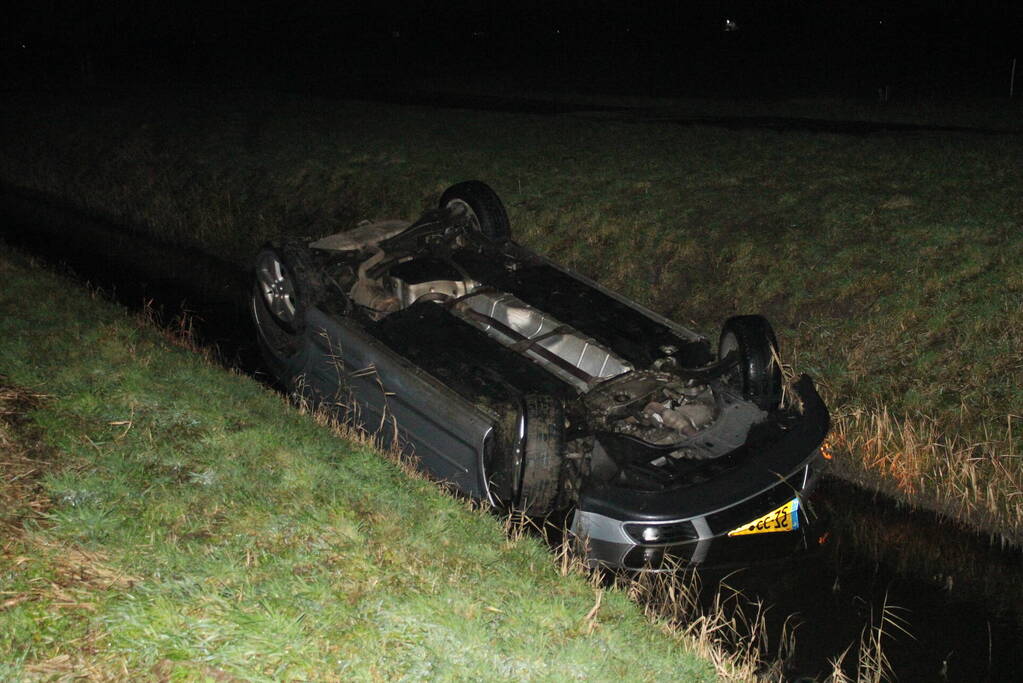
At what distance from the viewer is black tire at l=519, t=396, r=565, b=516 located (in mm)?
5203

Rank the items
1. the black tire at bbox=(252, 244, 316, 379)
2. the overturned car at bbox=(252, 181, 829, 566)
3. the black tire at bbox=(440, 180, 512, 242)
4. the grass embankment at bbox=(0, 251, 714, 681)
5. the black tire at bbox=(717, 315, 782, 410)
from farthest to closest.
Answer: the black tire at bbox=(440, 180, 512, 242)
the black tire at bbox=(252, 244, 316, 379)
the black tire at bbox=(717, 315, 782, 410)
the overturned car at bbox=(252, 181, 829, 566)
the grass embankment at bbox=(0, 251, 714, 681)

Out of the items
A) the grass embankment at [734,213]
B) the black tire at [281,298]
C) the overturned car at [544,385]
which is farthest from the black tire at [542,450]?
the grass embankment at [734,213]

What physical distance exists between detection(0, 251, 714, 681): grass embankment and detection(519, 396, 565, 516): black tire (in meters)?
0.30

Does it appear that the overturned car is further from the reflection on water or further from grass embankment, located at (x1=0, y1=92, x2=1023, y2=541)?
grass embankment, located at (x1=0, y1=92, x2=1023, y2=541)

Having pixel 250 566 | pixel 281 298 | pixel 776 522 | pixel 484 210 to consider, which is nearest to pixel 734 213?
pixel 484 210

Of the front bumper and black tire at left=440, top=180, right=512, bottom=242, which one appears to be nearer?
the front bumper

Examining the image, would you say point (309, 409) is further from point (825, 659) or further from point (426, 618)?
point (825, 659)

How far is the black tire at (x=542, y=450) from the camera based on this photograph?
520cm

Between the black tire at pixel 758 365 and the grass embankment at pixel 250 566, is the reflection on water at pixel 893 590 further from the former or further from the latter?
the grass embankment at pixel 250 566

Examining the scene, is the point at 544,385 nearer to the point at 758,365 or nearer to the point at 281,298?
the point at 758,365

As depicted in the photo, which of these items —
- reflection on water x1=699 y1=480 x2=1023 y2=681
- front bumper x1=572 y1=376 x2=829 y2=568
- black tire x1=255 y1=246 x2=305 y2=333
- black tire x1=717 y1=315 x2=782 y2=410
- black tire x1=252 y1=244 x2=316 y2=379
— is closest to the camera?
reflection on water x1=699 y1=480 x2=1023 y2=681

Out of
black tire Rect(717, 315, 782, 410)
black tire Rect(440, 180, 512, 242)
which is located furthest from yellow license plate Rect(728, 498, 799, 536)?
black tire Rect(440, 180, 512, 242)

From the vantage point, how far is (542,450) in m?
5.20

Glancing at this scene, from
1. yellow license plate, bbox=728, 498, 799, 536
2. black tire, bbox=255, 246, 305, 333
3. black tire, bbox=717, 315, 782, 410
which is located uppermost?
black tire, bbox=717, 315, 782, 410
